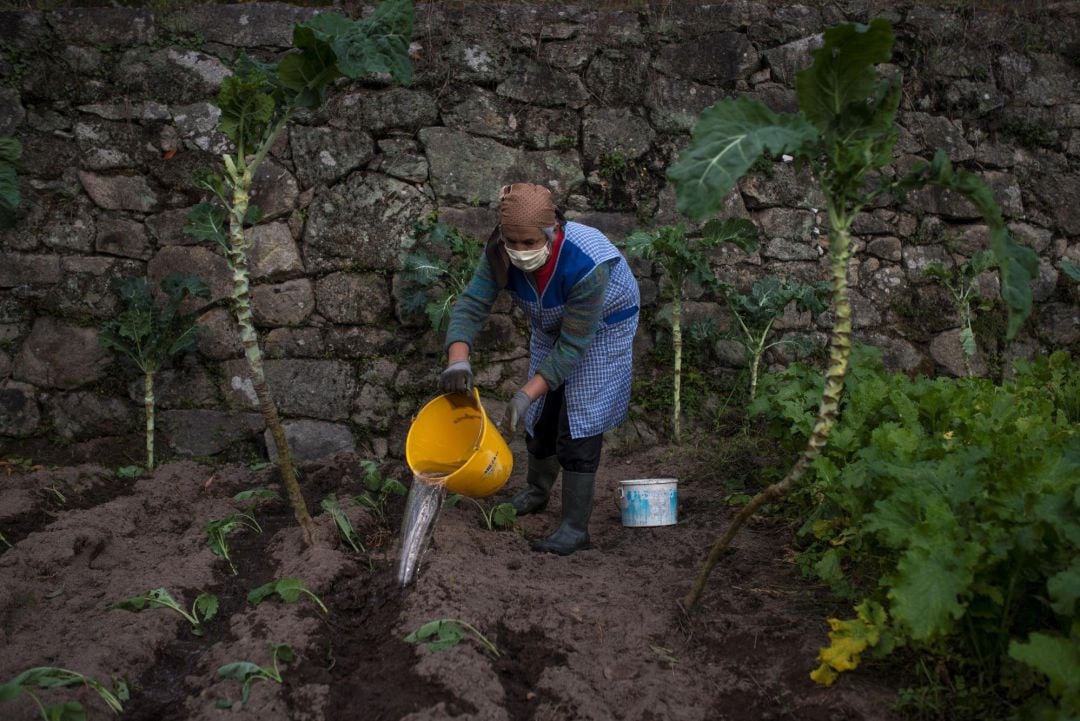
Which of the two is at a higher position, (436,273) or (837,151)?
(837,151)

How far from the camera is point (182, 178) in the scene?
15.8 feet

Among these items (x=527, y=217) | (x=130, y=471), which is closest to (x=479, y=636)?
(x=527, y=217)

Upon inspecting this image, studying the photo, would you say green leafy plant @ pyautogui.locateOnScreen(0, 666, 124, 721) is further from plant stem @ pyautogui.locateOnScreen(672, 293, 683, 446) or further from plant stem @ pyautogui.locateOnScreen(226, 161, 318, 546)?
plant stem @ pyautogui.locateOnScreen(672, 293, 683, 446)

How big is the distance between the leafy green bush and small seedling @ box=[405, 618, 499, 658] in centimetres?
97

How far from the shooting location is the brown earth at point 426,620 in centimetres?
237

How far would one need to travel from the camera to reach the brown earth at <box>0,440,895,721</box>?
2373 mm

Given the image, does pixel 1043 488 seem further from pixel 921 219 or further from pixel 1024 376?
pixel 921 219

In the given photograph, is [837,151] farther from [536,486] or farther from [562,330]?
[536,486]

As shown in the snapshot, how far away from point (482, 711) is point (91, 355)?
349 centimetres

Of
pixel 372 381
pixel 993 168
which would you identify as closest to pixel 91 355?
pixel 372 381

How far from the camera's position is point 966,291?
16.9 feet

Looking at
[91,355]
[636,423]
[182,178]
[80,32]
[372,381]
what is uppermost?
[80,32]

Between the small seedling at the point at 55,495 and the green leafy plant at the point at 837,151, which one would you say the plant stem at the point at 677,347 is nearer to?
the green leafy plant at the point at 837,151

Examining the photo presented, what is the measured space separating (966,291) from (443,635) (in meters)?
3.96
